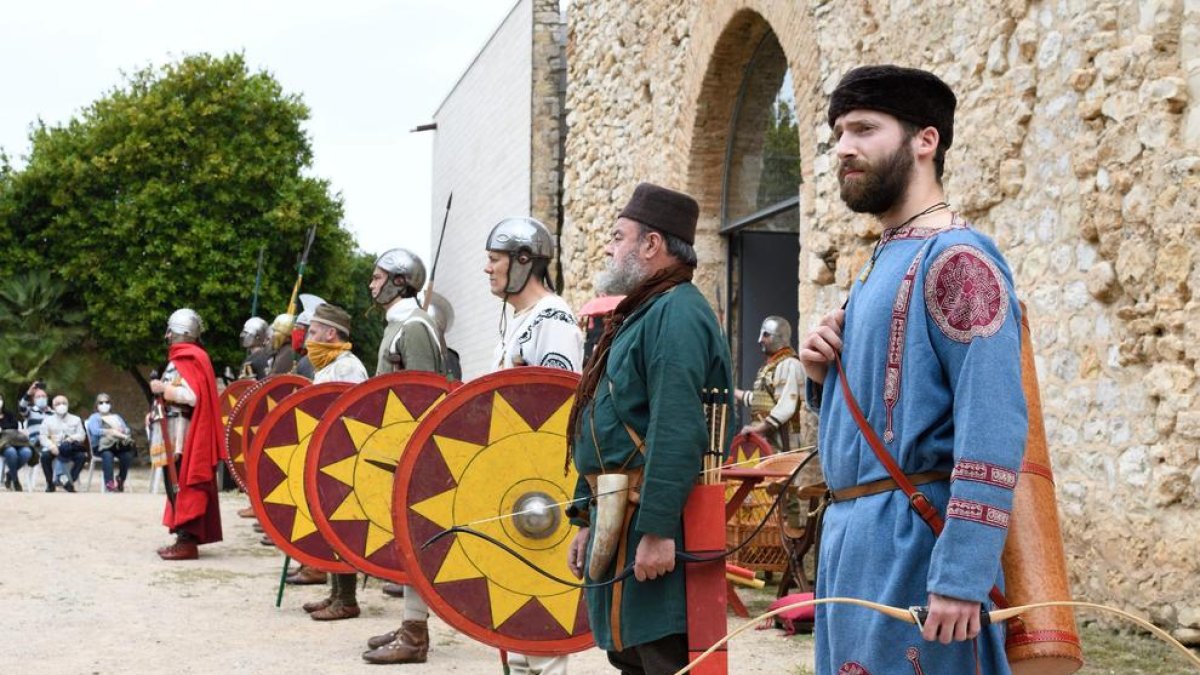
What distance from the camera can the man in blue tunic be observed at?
6.78 feet

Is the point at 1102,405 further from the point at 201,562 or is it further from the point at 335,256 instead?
the point at 335,256

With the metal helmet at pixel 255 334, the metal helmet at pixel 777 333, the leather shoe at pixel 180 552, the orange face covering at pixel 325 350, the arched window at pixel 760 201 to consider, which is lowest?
the leather shoe at pixel 180 552

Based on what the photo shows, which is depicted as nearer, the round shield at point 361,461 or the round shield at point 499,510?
the round shield at point 499,510

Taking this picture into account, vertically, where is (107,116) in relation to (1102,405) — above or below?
above

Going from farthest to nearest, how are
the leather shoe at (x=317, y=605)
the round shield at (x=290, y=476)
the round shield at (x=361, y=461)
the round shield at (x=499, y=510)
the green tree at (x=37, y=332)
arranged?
the green tree at (x=37, y=332)
the leather shoe at (x=317, y=605)
the round shield at (x=290, y=476)
the round shield at (x=361, y=461)
the round shield at (x=499, y=510)

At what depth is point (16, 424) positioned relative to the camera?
1966cm

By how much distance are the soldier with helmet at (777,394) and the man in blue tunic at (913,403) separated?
5783mm

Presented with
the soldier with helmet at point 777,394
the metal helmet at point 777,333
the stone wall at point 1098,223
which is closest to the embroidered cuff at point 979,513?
the stone wall at point 1098,223

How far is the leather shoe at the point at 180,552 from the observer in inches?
363

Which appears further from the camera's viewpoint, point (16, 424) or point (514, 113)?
point (16, 424)

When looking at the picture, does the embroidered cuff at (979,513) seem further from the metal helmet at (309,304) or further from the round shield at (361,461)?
the metal helmet at (309,304)

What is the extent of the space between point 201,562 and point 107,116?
19.5 metres

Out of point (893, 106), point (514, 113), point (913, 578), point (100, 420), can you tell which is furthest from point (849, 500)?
point (100, 420)

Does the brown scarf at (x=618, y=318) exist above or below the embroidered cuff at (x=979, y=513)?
above
